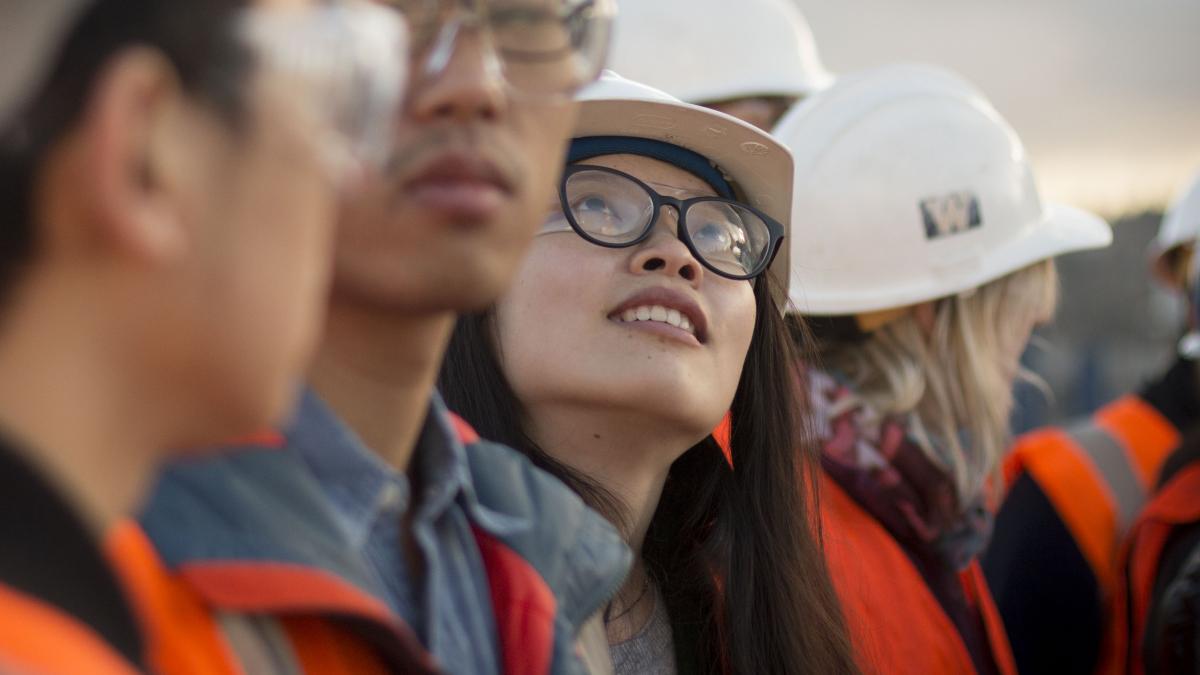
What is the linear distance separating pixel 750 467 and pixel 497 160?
4.96ft

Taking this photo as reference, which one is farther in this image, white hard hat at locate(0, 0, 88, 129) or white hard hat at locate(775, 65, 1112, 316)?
white hard hat at locate(775, 65, 1112, 316)

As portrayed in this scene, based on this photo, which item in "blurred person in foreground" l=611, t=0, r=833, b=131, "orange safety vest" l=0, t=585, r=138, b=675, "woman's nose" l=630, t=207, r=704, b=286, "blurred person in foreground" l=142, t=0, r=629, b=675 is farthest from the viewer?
"blurred person in foreground" l=611, t=0, r=833, b=131

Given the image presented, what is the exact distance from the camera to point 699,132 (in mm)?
2580

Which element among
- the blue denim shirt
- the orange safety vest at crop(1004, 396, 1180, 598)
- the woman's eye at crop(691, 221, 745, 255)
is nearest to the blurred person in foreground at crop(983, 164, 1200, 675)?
the orange safety vest at crop(1004, 396, 1180, 598)

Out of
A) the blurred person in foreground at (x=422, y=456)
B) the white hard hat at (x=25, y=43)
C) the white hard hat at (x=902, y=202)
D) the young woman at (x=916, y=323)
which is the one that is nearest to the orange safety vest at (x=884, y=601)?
the young woman at (x=916, y=323)

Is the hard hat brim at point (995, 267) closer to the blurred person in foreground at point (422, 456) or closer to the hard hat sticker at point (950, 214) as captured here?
the hard hat sticker at point (950, 214)

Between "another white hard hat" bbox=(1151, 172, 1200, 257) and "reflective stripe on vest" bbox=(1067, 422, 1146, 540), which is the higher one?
"reflective stripe on vest" bbox=(1067, 422, 1146, 540)

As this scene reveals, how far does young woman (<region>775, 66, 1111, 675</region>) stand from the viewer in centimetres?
340

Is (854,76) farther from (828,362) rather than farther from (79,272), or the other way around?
(79,272)

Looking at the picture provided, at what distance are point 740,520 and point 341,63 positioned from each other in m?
1.84

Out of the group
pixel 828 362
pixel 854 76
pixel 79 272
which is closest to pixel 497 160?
pixel 79 272

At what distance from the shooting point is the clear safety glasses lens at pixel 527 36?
1.45 meters

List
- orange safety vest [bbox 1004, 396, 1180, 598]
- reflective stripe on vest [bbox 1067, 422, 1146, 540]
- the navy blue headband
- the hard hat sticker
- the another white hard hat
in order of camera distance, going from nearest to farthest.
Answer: the navy blue headband → the hard hat sticker → orange safety vest [bbox 1004, 396, 1180, 598] → reflective stripe on vest [bbox 1067, 422, 1146, 540] → the another white hard hat

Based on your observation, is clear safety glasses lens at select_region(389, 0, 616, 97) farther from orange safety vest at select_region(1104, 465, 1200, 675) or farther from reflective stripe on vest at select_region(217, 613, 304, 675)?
orange safety vest at select_region(1104, 465, 1200, 675)
